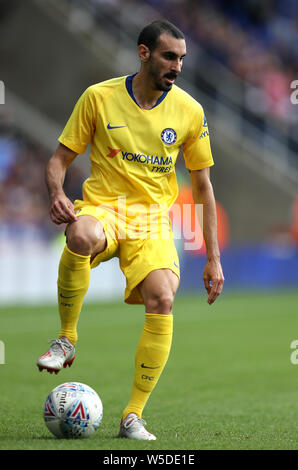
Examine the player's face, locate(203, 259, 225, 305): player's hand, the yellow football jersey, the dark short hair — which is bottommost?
locate(203, 259, 225, 305): player's hand

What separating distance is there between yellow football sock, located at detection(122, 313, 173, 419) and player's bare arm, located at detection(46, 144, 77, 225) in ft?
2.49

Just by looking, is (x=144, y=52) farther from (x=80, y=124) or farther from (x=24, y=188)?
(x=24, y=188)

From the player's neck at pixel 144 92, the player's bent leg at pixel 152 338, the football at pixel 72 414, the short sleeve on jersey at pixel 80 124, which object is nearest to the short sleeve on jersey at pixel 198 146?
the player's neck at pixel 144 92

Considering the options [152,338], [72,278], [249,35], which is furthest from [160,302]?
[249,35]

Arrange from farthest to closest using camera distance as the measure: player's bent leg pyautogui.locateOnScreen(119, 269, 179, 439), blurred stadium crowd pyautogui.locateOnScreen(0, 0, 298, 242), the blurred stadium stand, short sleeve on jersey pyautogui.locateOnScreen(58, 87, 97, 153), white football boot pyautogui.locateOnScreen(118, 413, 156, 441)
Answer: the blurred stadium stand, blurred stadium crowd pyautogui.locateOnScreen(0, 0, 298, 242), short sleeve on jersey pyautogui.locateOnScreen(58, 87, 97, 153), player's bent leg pyautogui.locateOnScreen(119, 269, 179, 439), white football boot pyautogui.locateOnScreen(118, 413, 156, 441)

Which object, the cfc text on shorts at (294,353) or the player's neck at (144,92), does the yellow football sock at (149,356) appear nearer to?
the player's neck at (144,92)

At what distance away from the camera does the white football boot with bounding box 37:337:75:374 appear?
16.0 feet

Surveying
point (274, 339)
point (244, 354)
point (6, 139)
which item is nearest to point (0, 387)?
point (244, 354)

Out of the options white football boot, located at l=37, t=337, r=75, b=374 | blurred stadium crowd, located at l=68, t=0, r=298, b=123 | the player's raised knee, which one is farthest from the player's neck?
blurred stadium crowd, located at l=68, t=0, r=298, b=123

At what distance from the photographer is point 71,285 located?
201 inches

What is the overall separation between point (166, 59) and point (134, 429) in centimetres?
213

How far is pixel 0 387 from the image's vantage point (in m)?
7.11

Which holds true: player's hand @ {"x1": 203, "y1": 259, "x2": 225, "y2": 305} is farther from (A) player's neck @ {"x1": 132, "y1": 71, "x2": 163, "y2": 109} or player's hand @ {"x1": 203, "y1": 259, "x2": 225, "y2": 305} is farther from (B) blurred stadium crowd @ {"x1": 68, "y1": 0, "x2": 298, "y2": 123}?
(B) blurred stadium crowd @ {"x1": 68, "y1": 0, "x2": 298, "y2": 123}

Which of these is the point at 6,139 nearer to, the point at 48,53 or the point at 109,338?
the point at 48,53
